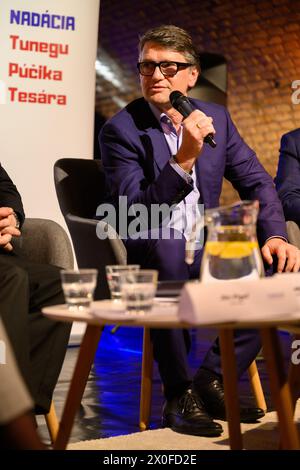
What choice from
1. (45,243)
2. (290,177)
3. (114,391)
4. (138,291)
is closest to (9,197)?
(45,243)

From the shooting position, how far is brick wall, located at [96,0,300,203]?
6945mm

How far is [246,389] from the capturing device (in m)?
3.32

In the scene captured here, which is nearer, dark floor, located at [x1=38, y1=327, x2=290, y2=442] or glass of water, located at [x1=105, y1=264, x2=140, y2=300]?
glass of water, located at [x1=105, y1=264, x2=140, y2=300]

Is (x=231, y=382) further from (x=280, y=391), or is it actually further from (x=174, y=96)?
(x=174, y=96)

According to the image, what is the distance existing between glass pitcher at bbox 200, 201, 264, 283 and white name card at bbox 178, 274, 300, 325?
0.16 m

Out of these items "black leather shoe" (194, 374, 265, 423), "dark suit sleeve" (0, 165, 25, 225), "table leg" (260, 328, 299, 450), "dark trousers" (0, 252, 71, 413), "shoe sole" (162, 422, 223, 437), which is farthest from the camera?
"dark suit sleeve" (0, 165, 25, 225)

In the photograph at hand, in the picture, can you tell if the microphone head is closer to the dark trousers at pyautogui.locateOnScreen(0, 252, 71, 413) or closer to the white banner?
the dark trousers at pyautogui.locateOnScreen(0, 252, 71, 413)

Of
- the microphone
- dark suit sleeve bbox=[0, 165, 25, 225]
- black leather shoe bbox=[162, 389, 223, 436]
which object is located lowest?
black leather shoe bbox=[162, 389, 223, 436]

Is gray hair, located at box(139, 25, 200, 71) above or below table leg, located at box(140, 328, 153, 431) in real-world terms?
above

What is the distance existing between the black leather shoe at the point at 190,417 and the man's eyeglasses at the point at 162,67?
1.11m

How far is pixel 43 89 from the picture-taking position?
4266 millimetres
